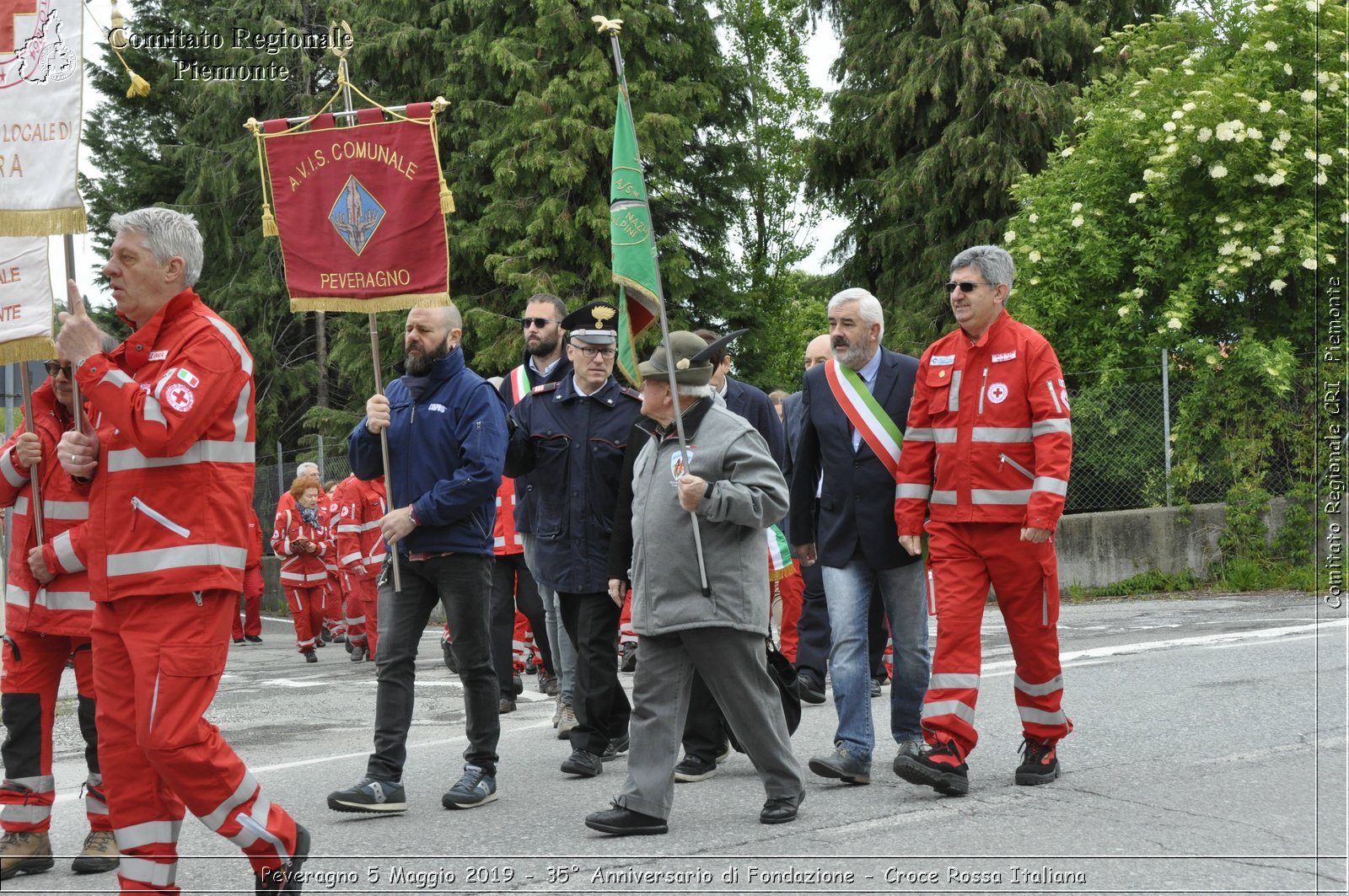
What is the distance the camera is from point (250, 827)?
4758mm

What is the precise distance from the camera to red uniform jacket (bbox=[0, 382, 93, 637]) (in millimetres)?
5789

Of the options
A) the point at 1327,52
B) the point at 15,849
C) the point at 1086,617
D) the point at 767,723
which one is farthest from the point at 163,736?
the point at 1327,52

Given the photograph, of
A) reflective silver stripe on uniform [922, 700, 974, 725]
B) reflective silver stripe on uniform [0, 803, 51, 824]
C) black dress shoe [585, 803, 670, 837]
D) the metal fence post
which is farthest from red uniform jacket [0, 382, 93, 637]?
the metal fence post

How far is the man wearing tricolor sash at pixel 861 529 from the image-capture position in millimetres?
6656

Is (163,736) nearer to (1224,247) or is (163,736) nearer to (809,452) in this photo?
(809,452)

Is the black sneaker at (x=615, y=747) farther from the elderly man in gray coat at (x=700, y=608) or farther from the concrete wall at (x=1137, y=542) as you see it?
the concrete wall at (x=1137, y=542)

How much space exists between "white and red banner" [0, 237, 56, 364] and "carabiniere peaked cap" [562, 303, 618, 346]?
→ 249 cm

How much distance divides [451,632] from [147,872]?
2151 millimetres

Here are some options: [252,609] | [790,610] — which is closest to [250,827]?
[790,610]

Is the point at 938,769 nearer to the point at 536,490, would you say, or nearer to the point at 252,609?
the point at 536,490

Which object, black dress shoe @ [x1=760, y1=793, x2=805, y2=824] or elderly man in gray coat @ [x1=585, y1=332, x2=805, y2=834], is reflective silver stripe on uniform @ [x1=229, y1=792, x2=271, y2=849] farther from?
black dress shoe @ [x1=760, y1=793, x2=805, y2=824]

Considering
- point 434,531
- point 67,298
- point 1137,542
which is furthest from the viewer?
point 1137,542

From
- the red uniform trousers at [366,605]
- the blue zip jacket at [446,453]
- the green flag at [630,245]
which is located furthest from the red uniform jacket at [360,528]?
the green flag at [630,245]

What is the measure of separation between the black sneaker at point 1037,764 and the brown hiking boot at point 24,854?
3.97 meters
